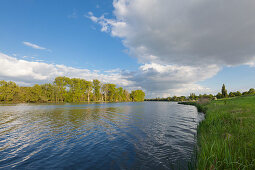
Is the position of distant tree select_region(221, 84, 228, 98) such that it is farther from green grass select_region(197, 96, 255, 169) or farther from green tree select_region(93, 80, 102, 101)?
green tree select_region(93, 80, 102, 101)

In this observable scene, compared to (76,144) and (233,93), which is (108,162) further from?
(233,93)

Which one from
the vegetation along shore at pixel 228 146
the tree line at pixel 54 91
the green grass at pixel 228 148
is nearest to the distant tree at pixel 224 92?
the vegetation along shore at pixel 228 146

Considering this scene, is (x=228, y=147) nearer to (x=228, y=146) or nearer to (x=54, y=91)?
(x=228, y=146)

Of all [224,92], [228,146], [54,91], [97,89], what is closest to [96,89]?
[97,89]

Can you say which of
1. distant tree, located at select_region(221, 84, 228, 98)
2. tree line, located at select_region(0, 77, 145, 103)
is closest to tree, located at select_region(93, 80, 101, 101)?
tree line, located at select_region(0, 77, 145, 103)

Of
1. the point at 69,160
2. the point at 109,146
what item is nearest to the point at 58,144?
the point at 69,160

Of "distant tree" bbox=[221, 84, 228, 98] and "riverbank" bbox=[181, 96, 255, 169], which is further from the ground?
"distant tree" bbox=[221, 84, 228, 98]

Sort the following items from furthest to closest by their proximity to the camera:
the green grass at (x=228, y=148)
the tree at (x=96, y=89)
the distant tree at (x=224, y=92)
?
the tree at (x=96, y=89), the distant tree at (x=224, y=92), the green grass at (x=228, y=148)

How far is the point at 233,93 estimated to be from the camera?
87812 millimetres

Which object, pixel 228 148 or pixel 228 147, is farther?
pixel 228 147

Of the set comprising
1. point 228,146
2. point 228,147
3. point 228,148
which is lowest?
point 228,146

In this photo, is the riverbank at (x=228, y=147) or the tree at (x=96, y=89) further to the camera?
the tree at (x=96, y=89)

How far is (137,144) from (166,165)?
12.5 ft

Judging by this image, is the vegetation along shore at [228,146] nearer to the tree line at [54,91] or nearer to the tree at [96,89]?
the tree line at [54,91]
